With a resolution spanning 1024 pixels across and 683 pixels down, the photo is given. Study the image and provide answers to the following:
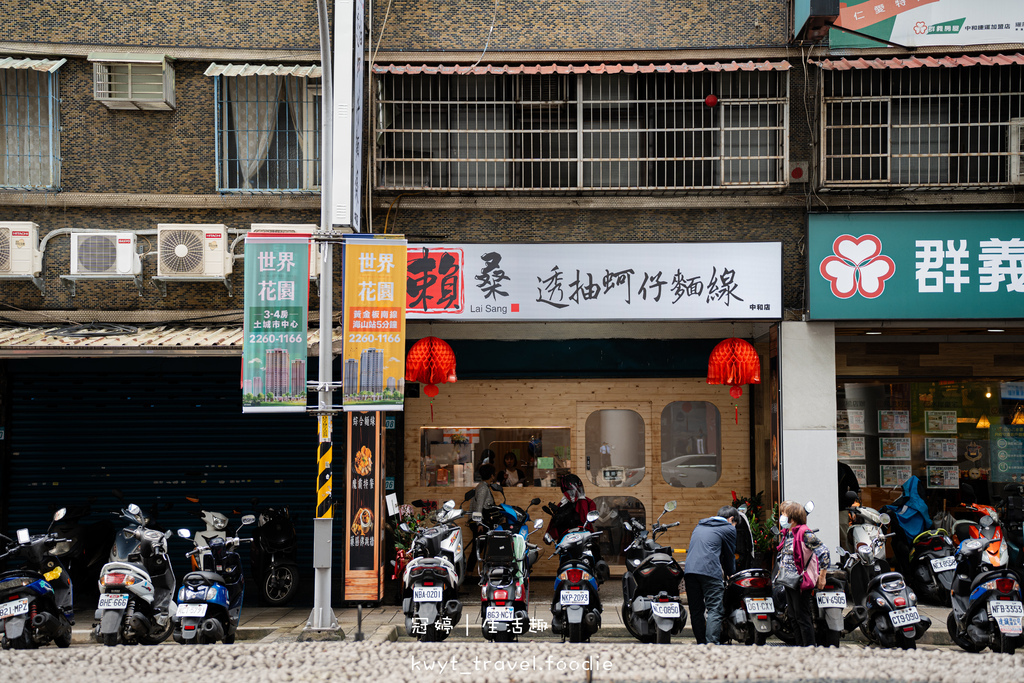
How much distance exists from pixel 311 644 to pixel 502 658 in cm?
194

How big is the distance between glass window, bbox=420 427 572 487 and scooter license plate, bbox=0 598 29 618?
20.5 ft

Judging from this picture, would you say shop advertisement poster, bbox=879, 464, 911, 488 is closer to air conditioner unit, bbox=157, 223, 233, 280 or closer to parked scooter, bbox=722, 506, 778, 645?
parked scooter, bbox=722, 506, 778, 645

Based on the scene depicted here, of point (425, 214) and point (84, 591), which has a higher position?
point (425, 214)

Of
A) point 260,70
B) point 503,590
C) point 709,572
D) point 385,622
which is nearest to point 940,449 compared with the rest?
point 709,572

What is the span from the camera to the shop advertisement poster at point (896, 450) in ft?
45.0

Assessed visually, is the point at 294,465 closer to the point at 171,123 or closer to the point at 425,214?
the point at 425,214

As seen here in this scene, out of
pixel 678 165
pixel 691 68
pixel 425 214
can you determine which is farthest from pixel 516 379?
pixel 691 68

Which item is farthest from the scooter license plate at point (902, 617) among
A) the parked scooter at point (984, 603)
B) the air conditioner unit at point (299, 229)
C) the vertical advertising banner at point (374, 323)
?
the air conditioner unit at point (299, 229)

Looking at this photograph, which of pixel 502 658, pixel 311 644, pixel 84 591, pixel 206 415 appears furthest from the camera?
pixel 206 415

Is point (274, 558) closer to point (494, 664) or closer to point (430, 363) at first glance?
point (430, 363)

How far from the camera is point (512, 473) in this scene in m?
13.6

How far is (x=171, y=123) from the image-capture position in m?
12.0

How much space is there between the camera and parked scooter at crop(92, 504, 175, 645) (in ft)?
28.4

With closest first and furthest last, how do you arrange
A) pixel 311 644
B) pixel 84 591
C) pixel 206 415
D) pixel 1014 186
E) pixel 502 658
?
pixel 502 658
pixel 311 644
pixel 1014 186
pixel 84 591
pixel 206 415
